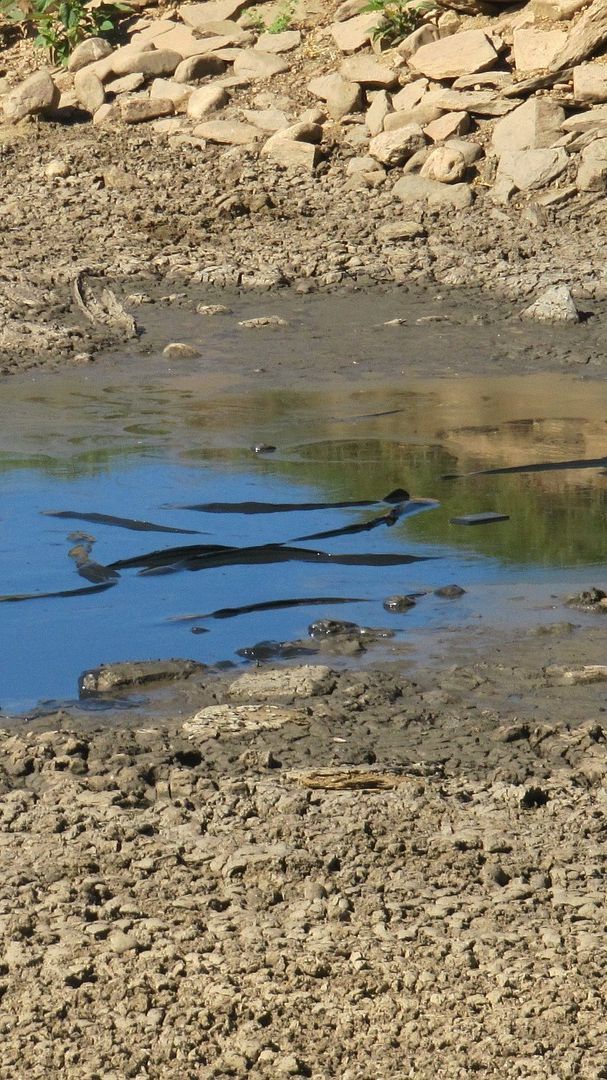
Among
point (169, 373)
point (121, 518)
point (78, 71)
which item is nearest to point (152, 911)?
point (121, 518)

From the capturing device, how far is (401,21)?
14430mm

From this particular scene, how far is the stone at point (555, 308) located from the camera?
35.1ft

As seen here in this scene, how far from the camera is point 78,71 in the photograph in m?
16.0

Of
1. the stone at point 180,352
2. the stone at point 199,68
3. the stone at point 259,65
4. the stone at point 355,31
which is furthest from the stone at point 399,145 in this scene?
the stone at point 180,352

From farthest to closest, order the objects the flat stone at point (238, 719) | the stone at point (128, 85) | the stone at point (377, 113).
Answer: the stone at point (128, 85), the stone at point (377, 113), the flat stone at point (238, 719)

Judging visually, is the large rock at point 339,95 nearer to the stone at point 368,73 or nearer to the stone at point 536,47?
the stone at point 368,73

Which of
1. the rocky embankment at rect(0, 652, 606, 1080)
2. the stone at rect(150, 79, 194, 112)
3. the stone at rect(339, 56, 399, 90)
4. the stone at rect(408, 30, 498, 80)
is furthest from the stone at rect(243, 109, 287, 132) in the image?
the rocky embankment at rect(0, 652, 606, 1080)

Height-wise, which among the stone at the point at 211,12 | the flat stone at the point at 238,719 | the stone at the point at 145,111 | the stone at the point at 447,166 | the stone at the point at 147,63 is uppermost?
the stone at the point at 211,12

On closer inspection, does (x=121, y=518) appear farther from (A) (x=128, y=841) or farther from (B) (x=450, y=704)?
(A) (x=128, y=841)

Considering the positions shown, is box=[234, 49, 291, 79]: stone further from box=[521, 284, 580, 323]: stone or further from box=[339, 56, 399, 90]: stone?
box=[521, 284, 580, 323]: stone

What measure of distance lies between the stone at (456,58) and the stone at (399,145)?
2.78 ft

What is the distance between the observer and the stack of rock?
1275 centimetres

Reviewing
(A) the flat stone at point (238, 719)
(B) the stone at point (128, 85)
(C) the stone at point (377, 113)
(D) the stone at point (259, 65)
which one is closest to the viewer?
(A) the flat stone at point (238, 719)

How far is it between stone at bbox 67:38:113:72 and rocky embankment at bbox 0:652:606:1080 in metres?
13.1
